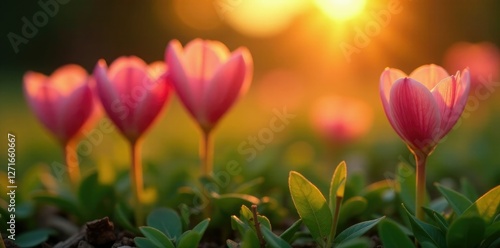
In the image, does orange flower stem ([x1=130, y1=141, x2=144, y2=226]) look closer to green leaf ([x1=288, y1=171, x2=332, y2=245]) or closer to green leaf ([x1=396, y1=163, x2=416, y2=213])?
green leaf ([x1=288, y1=171, x2=332, y2=245])

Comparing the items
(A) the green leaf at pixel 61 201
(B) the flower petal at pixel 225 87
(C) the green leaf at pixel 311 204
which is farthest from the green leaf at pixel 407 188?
(A) the green leaf at pixel 61 201

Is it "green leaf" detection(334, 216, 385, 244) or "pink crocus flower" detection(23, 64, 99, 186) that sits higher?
"pink crocus flower" detection(23, 64, 99, 186)

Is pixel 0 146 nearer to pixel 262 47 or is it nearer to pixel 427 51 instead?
pixel 427 51

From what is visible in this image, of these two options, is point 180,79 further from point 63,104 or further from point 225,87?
point 63,104

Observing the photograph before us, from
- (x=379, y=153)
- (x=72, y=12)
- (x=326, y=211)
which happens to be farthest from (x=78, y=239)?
(x=72, y=12)

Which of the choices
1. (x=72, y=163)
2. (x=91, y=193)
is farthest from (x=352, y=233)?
(x=72, y=163)

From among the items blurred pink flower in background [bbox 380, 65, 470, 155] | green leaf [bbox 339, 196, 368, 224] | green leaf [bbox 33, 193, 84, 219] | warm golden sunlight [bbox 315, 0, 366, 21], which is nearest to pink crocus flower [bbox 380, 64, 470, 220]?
blurred pink flower in background [bbox 380, 65, 470, 155]
